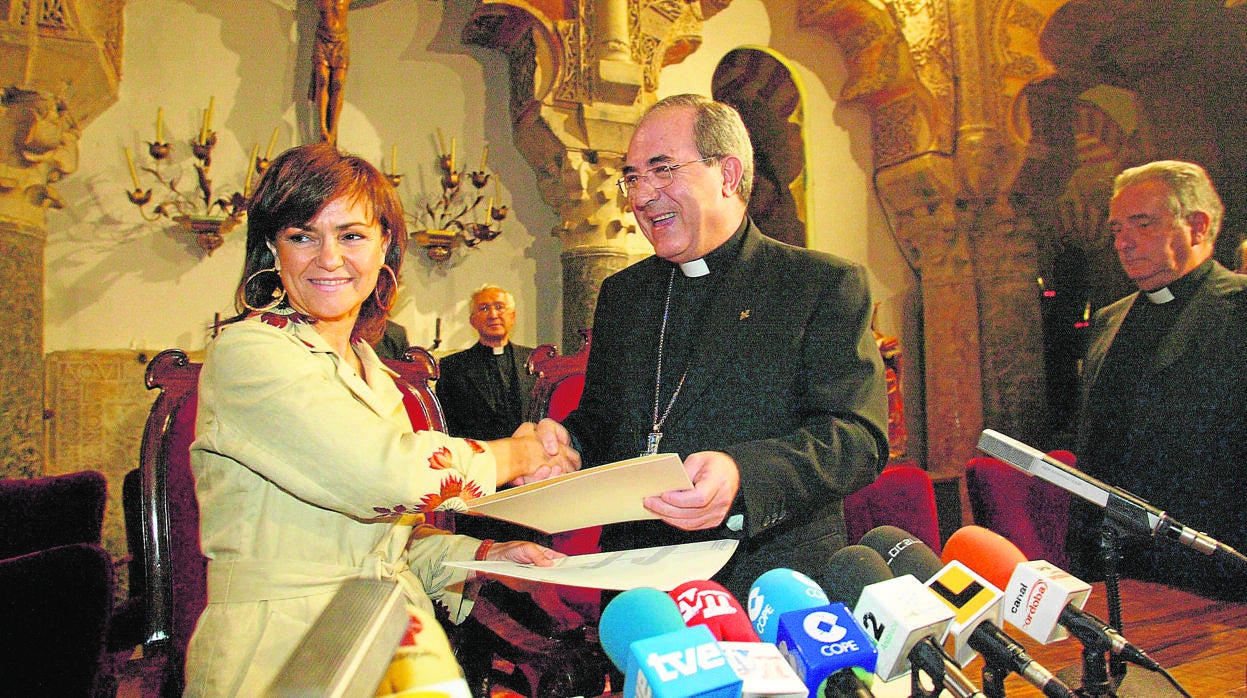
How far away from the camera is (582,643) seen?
6.48 feet

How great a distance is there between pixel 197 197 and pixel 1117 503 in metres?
5.12

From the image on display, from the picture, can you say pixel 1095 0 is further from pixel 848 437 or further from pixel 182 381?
pixel 182 381

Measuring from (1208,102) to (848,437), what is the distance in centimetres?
957

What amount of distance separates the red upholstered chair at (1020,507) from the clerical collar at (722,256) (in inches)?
58.9

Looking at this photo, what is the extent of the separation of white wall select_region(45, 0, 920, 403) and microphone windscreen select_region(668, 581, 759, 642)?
4.60 metres

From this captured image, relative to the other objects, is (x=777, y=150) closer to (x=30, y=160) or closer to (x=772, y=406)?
(x=30, y=160)

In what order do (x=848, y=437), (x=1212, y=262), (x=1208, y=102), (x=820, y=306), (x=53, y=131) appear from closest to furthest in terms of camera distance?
(x=848, y=437), (x=820, y=306), (x=1212, y=262), (x=53, y=131), (x=1208, y=102)

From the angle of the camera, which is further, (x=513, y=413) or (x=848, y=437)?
(x=513, y=413)

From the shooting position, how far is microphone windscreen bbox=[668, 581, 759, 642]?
3.20ft

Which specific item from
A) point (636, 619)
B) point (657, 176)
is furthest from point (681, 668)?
point (657, 176)

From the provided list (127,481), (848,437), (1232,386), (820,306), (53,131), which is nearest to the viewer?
(848,437)

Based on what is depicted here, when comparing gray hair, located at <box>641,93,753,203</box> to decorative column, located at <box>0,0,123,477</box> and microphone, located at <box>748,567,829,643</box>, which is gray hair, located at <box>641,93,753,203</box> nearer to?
microphone, located at <box>748,567,829,643</box>

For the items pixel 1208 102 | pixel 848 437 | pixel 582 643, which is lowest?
pixel 582 643

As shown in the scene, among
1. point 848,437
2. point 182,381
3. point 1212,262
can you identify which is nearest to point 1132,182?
point 1212,262
